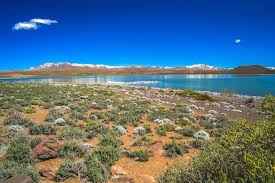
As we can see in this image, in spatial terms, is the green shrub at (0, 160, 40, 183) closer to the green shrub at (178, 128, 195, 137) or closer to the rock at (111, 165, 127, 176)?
the rock at (111, 165, 127, 176)

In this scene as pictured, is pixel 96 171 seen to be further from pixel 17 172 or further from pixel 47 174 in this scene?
pixel 17 172

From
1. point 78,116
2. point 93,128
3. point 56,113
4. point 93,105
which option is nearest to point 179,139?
point 93,128

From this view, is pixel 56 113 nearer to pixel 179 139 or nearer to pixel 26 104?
pixel 26 104

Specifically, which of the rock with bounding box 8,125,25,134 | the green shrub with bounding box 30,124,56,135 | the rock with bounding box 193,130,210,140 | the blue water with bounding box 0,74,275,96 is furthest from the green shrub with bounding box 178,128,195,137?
the blue water with bounding box 0,74,275,96

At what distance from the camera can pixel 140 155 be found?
31.2ft

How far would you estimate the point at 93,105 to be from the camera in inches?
818

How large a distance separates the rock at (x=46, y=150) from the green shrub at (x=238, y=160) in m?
4.44

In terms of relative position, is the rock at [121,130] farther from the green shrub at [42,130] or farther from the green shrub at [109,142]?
the green shrub at [42,130]

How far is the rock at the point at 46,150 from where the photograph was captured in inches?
355

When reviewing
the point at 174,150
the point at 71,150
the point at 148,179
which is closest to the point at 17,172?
the point at 71,150

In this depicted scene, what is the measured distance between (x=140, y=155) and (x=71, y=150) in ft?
6.66

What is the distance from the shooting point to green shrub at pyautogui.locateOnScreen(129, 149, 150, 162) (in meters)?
9.44

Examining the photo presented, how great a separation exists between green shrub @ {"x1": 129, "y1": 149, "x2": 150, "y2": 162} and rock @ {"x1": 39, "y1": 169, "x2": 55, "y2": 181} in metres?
2.60

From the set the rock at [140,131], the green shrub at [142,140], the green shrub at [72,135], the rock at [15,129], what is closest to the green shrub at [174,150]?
the green shrub at [142,140]
